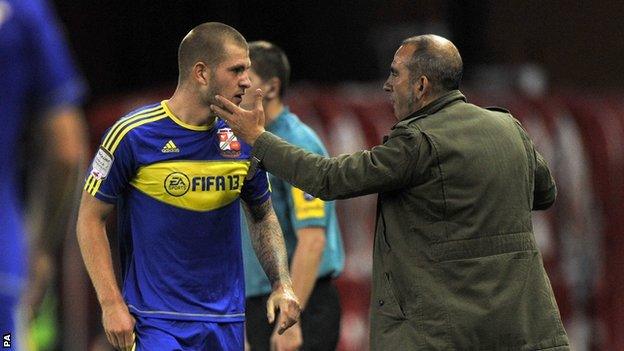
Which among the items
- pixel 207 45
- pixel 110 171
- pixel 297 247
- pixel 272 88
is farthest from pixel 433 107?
pixel 272 88

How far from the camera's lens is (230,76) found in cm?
545

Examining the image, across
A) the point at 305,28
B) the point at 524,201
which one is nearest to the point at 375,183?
the point at 524,201

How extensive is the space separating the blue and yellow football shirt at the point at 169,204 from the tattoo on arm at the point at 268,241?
0.20 m

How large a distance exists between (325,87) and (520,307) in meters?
8.78

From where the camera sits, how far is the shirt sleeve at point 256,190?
18.3 feet

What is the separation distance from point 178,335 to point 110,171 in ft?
1.99

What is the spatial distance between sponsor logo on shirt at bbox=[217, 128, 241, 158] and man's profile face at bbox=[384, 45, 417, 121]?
576 mm

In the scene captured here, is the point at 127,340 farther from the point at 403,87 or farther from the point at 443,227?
the point at 403,87

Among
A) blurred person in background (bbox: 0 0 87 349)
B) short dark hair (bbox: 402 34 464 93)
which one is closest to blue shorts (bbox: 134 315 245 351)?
short dark hair (bbox: 402 34 464 93)

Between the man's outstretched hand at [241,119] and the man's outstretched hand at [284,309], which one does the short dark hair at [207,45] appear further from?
the man's outstretched hand at [284,309]

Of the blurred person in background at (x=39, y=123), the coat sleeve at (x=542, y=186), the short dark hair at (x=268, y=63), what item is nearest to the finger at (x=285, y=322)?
the coat sleeve at (x=542, y=186)

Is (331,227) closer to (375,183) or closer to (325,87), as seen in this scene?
(375,183)

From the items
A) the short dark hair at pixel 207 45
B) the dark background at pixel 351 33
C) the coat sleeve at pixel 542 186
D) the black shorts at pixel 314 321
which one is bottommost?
the black shorts at pixel 314 321

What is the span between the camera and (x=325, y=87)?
46.1ft
